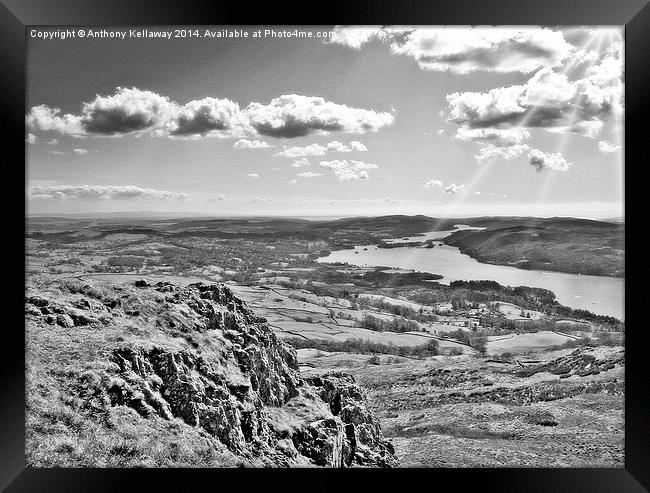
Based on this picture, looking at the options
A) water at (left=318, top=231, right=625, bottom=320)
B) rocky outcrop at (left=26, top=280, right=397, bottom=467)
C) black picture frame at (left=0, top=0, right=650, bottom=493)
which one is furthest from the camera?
water at (left=318, top=231, right=625, bottom=320)

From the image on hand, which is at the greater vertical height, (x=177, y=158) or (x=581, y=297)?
(x=177, y=158)

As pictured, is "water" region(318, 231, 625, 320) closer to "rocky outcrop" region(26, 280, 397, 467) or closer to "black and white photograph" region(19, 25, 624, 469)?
"black and white photograph" region(19, 25, 624, 469)

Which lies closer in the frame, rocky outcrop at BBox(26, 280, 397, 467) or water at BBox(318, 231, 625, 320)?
rocky outcrop at BBox(26, 280, 397, 467)

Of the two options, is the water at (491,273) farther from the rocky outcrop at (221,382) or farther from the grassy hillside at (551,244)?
the rocky outcrop at (221,382)

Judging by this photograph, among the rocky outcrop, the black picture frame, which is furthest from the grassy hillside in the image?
the rocky outcrop
